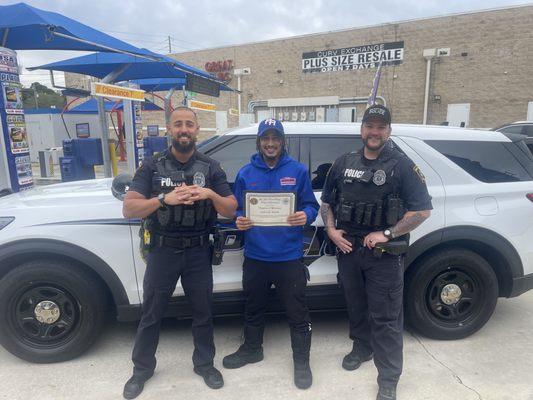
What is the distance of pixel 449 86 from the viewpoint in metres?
18.7

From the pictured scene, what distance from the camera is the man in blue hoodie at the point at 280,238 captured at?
2.65 meters

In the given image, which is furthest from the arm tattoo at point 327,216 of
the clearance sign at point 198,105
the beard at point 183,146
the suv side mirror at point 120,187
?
the clearance sign at point 198,105

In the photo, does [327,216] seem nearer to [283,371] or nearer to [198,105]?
[283,371]

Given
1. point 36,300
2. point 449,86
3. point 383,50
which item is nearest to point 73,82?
point 383,50

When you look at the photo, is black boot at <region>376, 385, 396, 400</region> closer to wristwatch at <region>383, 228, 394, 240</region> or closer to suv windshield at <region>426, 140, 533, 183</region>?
wristwatch at <region>383, 228, 394, 240</region>

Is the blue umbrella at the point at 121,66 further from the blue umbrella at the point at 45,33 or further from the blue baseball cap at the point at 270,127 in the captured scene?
the blue baseball cap at the point at 270,127

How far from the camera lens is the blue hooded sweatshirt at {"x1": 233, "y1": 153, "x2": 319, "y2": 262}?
2.67 metres

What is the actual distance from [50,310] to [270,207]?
5.69ft

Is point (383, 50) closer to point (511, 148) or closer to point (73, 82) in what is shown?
point (511, 148)

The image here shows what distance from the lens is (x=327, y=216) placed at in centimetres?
283

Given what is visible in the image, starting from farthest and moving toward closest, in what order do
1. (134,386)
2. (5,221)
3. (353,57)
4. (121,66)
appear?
1. (353,57)
2. (121,66)
3. (5,221)
4. (134,386)

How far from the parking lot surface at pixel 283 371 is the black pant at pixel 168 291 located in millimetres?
277

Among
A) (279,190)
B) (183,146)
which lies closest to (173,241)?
(183,146)

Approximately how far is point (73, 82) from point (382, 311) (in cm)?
3157
